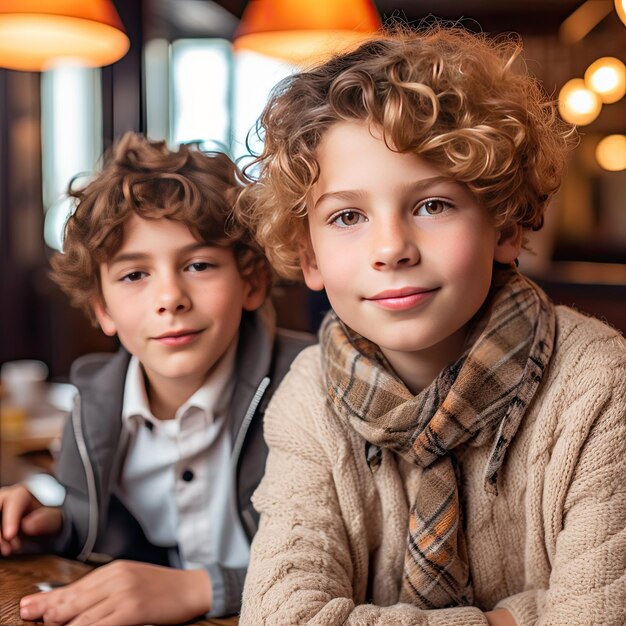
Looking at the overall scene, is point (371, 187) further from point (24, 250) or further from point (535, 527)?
point (24, 250)

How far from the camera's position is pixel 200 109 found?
1.05 meters

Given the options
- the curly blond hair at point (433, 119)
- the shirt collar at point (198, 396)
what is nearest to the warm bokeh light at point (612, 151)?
the curly blond hair at point (433, 119)

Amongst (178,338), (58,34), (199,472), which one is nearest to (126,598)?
(199,472)

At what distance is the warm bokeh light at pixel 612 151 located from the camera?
254 centimetres

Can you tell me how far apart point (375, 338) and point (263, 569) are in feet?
0.83

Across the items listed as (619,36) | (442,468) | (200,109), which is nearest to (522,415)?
(442,468)

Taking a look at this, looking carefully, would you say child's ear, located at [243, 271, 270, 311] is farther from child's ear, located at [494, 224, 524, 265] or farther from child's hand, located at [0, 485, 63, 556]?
child's hand, located at [0, 485, 63, 556]

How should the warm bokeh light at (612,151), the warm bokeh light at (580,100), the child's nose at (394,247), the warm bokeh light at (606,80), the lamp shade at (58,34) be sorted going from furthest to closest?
the warm bokeh light at (612,151) < the warm bokeh light at (580,100) < the warm bokeh light at (606,80) < the lamp shade at (58,34) < the child's nose at (394,247)

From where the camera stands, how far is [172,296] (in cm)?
91

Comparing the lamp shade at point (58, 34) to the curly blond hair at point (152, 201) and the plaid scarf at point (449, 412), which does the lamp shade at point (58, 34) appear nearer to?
the curly blond hair at point (152, 201)

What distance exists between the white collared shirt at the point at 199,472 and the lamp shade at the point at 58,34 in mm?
424

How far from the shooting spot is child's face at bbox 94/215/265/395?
0.92 m

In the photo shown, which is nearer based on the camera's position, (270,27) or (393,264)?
(393,264)

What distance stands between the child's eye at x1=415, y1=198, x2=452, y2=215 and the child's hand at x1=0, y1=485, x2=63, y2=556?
65 cm
